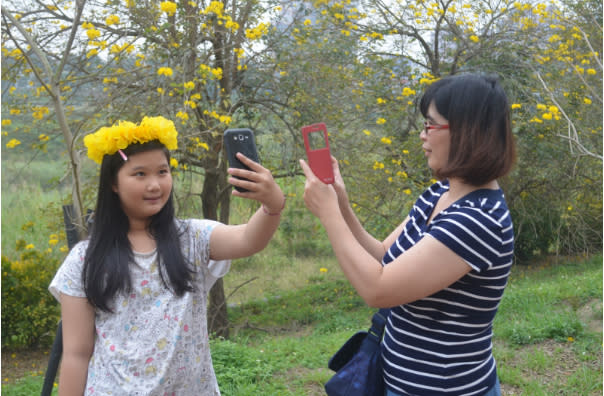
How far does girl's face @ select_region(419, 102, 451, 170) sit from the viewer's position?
4.65 feet

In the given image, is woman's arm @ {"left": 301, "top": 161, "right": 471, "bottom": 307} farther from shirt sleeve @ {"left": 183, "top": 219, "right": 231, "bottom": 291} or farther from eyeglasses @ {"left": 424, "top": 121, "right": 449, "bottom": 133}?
shirt sleeve @ {"left": 183, "top": 219, "right": 231, "bottom": 291}

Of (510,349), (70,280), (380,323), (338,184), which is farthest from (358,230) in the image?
(510,349)

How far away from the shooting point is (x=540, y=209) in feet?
26.8

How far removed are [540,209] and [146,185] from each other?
24.8 ft

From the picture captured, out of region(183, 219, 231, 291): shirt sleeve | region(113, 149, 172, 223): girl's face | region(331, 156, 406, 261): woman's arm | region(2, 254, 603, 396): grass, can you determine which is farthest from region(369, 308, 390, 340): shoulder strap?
region(2, 254, 603, 396): grass

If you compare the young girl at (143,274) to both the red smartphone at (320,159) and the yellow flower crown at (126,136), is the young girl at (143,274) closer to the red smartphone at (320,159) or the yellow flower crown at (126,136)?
the yellow flower crown at (126,136)

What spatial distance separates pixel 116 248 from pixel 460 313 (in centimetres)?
91

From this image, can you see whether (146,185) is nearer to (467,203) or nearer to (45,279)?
(467,203)

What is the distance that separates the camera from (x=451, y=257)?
1.29m

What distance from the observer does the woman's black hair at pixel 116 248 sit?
1529 millimetres

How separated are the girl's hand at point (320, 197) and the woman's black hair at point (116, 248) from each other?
1.30ft

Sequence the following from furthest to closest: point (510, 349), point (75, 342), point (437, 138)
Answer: point (510, 349) → point (75, 342) → point (437, 138)

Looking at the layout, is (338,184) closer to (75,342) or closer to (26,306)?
(75,342)

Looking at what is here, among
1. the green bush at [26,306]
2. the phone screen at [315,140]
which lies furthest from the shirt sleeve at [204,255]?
the green bush at [26,306]
